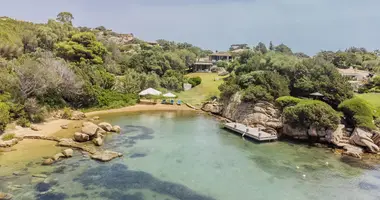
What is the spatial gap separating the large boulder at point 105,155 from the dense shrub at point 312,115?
1689 cm

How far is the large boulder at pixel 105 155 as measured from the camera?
66.6 feet

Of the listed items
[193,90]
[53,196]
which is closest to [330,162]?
[53,196]

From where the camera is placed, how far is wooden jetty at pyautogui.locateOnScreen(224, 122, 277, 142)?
86.3ft

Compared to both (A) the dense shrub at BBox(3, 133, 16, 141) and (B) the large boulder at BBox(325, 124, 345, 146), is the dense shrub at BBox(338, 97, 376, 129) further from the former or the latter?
(A) the dense shrub at BBox(3, 133, 16, 141)

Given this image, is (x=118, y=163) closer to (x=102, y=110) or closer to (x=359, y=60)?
(x=102, y=110)

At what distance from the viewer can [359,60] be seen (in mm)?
74062

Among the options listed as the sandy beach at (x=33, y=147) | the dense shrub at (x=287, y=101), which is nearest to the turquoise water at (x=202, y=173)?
the sandy beach at (x=33, y=147)

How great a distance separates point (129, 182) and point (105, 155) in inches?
179

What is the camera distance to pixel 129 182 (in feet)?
56.3

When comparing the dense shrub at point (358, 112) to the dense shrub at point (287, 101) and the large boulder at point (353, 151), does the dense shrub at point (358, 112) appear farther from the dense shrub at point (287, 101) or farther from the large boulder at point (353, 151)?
the dense shrub at point (287, 101)

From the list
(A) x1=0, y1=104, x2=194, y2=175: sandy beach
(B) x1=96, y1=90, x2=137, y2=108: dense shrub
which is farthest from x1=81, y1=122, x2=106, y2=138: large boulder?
(B) x1=96, y1=90, x2=137, y2=108: dense shrub

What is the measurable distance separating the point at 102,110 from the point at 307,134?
25.7m

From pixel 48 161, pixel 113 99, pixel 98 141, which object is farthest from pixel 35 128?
pixel 113 99

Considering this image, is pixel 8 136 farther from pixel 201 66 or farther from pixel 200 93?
pixel 201 66
